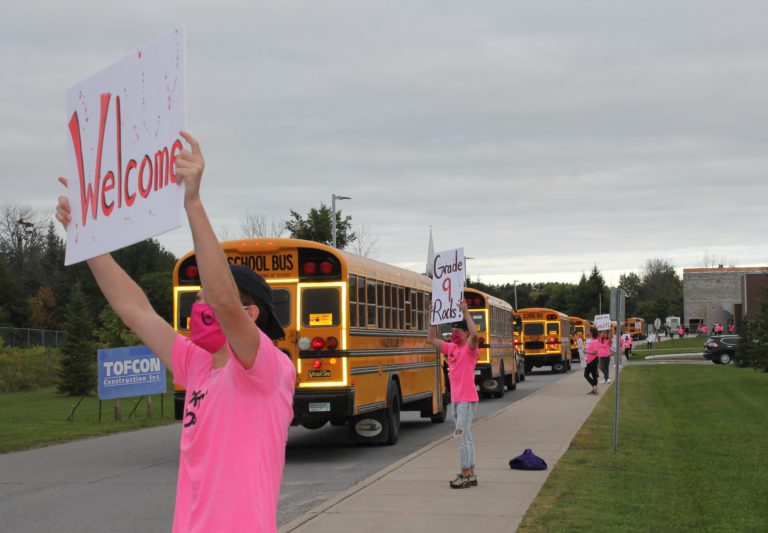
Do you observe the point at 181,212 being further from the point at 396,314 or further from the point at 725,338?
the point at 725,338

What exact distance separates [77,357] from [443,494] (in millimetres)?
27026

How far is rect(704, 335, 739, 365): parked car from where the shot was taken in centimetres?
5832

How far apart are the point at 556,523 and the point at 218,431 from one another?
709 centimetres

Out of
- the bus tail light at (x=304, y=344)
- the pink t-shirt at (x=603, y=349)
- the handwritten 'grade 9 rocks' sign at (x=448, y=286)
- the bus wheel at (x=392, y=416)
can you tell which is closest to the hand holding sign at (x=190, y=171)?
the handwritten 'grade 9 rocks' sign at (x=448, y=286)

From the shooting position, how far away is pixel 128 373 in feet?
78.8

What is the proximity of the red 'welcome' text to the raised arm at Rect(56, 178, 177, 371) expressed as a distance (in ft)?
0.46

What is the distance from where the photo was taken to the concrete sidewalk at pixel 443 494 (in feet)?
33.4

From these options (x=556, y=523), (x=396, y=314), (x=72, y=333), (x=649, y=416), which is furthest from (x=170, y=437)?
(x=72, y=333)

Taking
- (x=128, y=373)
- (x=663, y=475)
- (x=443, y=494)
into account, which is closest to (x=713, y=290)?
(x=128, y=373)

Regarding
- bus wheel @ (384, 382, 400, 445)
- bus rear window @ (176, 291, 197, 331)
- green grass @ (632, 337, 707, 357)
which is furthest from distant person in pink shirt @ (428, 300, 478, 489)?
green grass @ (632, 337, 707, 357)

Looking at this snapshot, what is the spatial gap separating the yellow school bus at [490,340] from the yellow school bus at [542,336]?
14.3m

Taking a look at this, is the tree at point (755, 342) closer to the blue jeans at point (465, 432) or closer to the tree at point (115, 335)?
the tree at point (115, 335)

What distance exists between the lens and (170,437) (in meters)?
20.9

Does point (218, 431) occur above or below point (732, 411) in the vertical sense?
above
